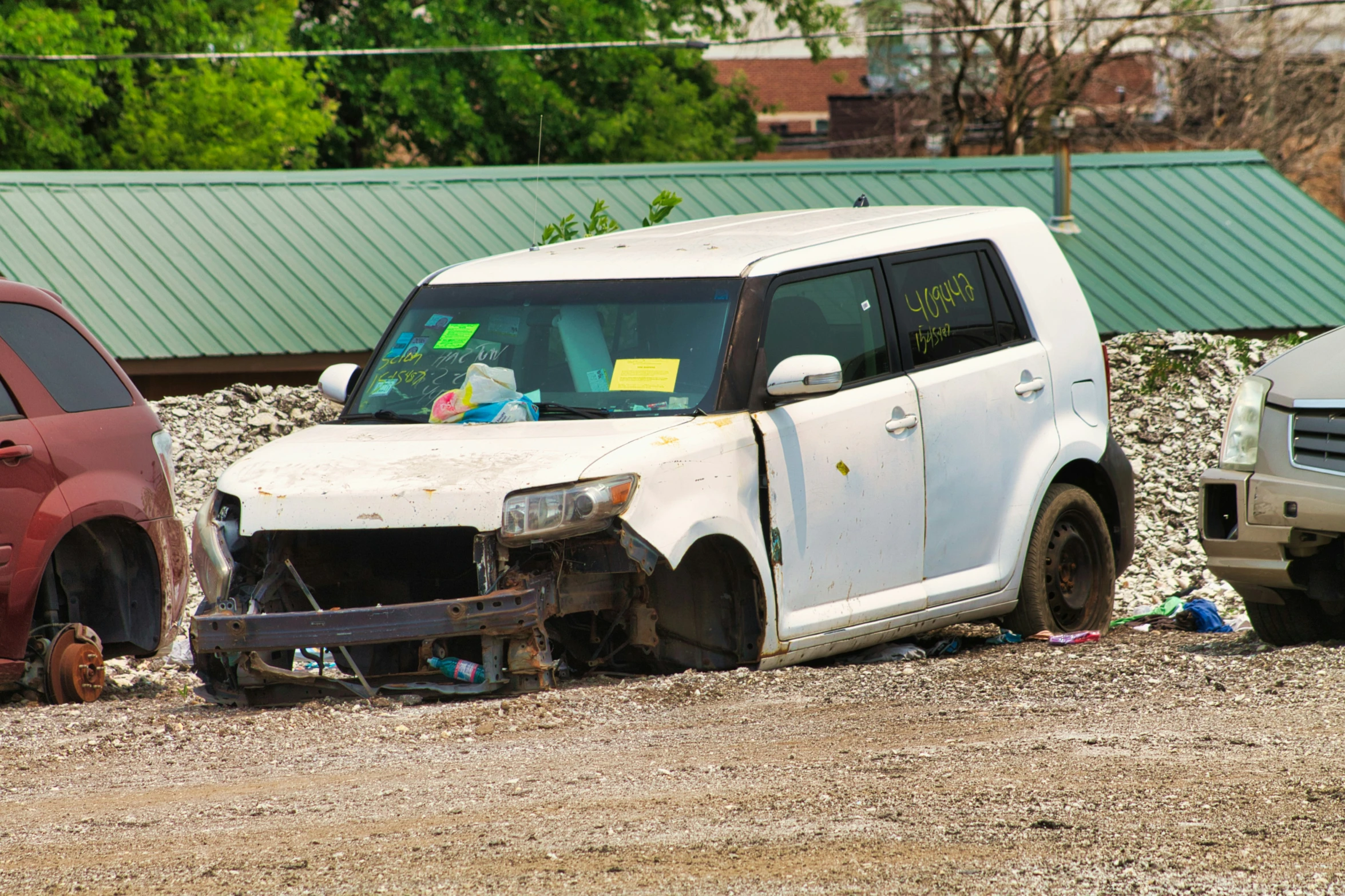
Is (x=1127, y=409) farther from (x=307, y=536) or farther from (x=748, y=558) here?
(x=307, y=536)

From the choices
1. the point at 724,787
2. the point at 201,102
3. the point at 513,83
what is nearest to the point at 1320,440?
the point at 724,787

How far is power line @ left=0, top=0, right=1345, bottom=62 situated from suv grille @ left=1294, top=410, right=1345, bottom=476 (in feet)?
55.6

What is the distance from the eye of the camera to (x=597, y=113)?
1358 inches

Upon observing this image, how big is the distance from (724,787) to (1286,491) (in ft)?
11.4

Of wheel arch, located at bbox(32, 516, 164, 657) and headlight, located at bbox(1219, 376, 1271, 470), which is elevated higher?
headlight, located at bbox(1219, 376, 1271, 470)

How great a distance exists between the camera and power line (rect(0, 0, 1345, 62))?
2472 centimetres

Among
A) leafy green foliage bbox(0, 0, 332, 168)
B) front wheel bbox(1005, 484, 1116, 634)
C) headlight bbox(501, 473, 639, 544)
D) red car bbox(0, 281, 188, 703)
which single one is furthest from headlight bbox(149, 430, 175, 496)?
leafy green foliage bbox(0, 0, 332, 168)

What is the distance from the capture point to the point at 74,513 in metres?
7.14

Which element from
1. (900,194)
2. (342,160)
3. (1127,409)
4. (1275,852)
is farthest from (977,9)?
(1275,852)

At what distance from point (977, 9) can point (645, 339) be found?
3251 cm

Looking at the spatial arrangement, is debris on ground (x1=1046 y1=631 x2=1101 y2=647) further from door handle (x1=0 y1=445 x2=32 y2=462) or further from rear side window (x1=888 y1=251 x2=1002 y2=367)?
door handle (x1=0 y1=445 x2=32 y2=462)

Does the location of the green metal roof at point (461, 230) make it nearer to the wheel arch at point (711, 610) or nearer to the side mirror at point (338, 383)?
the side mirror at point (338, 383)

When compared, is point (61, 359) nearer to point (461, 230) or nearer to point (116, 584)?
point (116, 584)

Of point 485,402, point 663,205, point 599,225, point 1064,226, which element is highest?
point 663,205
